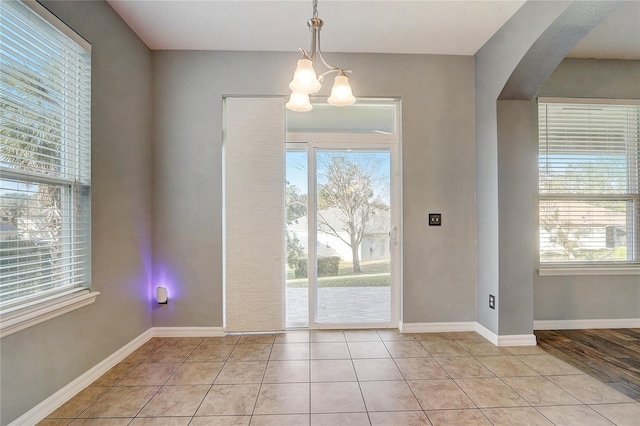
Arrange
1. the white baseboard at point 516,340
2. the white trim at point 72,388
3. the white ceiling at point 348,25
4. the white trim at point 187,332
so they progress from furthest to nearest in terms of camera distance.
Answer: the white trim at point 187,332 → the white baseboard at point 516,340 → the white ceiling at point 348,25 → the white trim at point 72,388

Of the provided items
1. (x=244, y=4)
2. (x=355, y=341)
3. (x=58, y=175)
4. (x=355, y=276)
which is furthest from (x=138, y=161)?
(x=355, y=341)

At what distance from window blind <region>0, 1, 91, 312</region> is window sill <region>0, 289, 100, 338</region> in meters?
0.05

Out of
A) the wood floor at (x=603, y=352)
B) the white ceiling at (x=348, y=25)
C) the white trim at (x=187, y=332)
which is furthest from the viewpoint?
the white trim at (x=187, y=332)

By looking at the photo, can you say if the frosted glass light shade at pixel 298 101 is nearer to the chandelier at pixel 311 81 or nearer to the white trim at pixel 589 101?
the chandelier at pixel 311 81

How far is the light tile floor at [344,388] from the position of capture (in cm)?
177

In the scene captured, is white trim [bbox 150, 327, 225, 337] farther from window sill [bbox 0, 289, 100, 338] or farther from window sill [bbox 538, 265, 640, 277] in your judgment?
window sill [bbox 538, 265, 640, 277]

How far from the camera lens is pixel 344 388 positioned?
205cm

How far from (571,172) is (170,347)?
13.8ft

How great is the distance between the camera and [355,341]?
284 centimetres

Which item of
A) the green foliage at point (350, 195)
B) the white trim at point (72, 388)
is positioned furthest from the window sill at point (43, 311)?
the green foliage at point (350, 195)

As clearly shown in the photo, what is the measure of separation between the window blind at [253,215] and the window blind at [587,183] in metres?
2.68

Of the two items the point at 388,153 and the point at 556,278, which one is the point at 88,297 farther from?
the point at 556,278

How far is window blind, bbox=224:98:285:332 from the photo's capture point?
3.03 m

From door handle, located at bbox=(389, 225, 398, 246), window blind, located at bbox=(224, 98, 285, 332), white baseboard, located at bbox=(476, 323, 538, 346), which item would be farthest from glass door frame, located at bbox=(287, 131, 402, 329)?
white baseboard, located at bbox=(476, 323, 538, 346)
